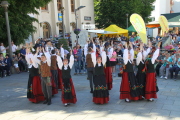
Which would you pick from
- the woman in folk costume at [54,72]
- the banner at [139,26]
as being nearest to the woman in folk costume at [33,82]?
the woman in folk costume at [54,72]

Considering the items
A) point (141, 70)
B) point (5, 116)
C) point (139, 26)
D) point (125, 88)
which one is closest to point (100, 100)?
point (125, 88)

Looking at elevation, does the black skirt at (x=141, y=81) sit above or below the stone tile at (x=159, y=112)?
above

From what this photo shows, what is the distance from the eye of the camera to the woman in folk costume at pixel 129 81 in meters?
6.14

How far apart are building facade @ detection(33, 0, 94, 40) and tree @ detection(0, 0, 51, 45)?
9519 millimetres

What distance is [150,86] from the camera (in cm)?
620

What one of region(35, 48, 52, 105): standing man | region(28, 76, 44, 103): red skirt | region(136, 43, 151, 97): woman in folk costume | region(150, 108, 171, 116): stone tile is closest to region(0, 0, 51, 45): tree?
region(28, 76, 44, 103): red skirt

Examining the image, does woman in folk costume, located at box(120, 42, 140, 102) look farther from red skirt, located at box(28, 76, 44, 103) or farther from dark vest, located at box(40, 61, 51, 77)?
red skirt, located at box(28, 76, 44, 103)

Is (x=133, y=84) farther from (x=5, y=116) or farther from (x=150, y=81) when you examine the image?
(x=5, y=116)

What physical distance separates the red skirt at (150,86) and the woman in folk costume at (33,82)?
3389 mm

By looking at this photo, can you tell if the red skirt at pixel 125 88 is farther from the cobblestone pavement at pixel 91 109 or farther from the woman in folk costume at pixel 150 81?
the woman in folk costume at pixel 150 81

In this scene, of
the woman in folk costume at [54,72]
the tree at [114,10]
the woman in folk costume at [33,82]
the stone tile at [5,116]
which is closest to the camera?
the stone tile at [5,116]

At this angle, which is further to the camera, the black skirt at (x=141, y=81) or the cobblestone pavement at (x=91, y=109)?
the black skirt at (x=141, y=81)

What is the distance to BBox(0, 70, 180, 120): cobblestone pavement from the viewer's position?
534 cm

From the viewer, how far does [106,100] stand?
617 centimetres
